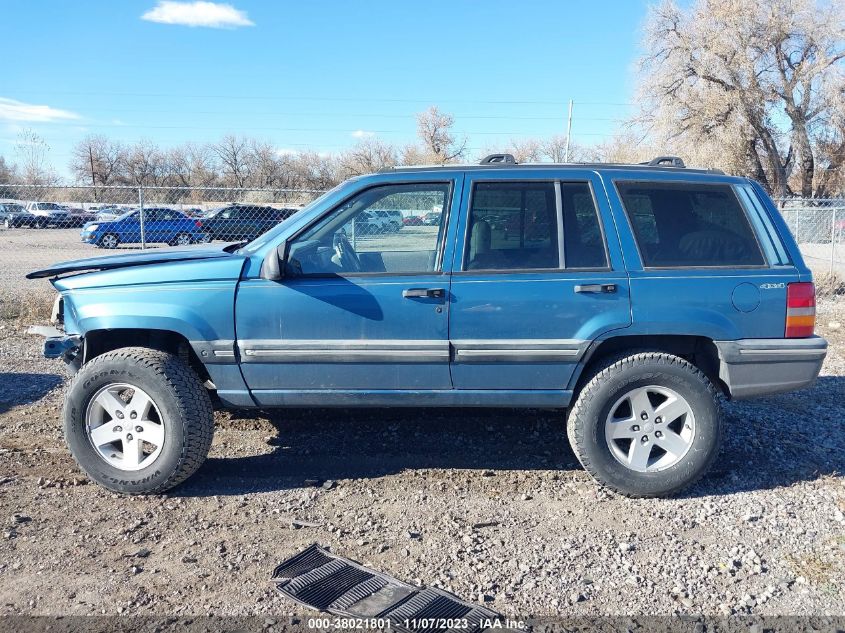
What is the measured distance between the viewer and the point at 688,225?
167 inches

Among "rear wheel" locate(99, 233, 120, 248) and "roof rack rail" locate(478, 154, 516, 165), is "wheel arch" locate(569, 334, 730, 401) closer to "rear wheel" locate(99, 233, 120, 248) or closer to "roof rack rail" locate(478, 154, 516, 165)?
"roof rack rail" locate(478, 154, 516, 165)

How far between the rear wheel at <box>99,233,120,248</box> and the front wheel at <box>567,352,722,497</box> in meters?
21.1

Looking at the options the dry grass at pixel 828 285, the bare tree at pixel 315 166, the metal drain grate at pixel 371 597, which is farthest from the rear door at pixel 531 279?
the bare tree at pixel 315 166

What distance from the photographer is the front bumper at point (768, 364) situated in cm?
404

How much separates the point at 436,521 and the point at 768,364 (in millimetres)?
2136

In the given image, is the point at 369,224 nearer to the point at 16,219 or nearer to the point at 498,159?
the point at 498,159

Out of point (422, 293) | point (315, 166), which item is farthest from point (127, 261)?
point (315, 166)

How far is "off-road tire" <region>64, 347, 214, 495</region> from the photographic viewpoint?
4035 mm

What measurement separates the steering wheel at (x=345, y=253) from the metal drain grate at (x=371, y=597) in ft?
5.49

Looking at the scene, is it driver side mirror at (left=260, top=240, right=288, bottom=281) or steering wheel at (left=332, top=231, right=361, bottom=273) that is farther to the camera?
steering wheel at (left=332, top=231, right=361, bottom=273)

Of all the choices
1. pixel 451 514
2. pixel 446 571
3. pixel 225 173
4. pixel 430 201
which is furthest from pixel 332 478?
pixel 225 173

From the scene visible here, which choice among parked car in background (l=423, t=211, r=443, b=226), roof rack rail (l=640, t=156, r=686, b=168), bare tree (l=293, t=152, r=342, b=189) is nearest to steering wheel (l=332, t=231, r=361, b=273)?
parked car in background (l=423, t=211, r=443, b=226)

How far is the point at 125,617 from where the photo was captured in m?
2.96

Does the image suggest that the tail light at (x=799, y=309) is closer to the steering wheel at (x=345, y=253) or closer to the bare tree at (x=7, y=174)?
the steering wheel at (x=345, y=253)
